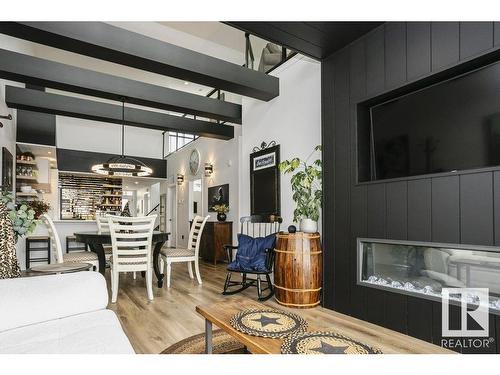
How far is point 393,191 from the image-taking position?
2.50 metres

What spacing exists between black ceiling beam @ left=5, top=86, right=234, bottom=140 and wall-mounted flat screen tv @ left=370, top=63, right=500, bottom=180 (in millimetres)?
3834

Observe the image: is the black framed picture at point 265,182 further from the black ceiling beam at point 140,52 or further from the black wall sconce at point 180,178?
the black wall sconce at point 180,178

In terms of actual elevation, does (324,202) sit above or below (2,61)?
below

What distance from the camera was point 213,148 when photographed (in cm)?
720

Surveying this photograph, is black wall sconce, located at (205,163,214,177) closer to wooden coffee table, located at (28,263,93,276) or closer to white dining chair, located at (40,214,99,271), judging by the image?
white dining chair, located at (40,214,99,271)

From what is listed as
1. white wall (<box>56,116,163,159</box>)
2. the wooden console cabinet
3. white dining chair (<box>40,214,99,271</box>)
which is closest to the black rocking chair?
the wooden console cabinet

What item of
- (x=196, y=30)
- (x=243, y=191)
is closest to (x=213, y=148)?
(x=243, y=191)

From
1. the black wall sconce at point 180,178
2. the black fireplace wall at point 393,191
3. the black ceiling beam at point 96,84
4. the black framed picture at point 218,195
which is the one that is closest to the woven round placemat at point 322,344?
the black fireplace wall at point 393,191

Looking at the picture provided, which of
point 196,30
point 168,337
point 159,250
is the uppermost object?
point 196,30

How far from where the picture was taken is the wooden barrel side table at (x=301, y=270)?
10.1ft

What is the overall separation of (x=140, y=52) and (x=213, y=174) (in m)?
3.97

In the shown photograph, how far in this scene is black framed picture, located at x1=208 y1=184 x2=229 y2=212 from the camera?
6.46m
